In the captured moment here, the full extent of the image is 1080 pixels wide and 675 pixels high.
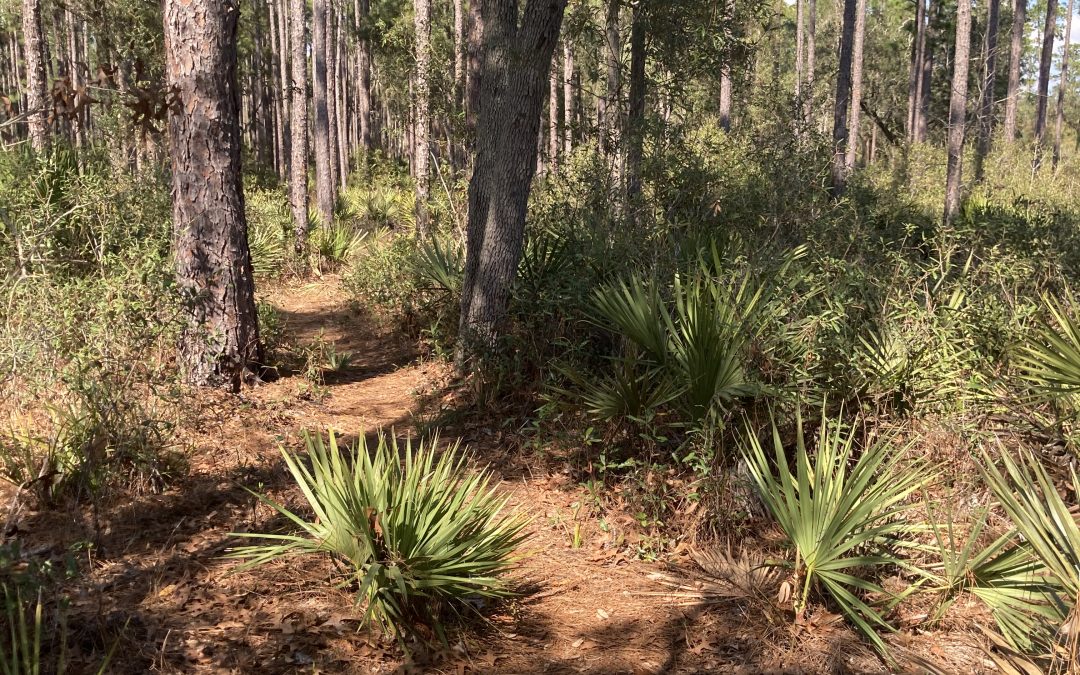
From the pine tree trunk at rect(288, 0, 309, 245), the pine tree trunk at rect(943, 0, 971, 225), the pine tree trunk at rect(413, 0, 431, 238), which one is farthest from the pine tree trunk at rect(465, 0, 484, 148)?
the pine tree trunk at rect(943, 0, 971, 225)

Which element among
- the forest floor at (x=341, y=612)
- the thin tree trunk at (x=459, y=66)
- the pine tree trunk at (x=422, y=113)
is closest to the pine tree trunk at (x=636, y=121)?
the thin tree trunk at (x=459, y=66)

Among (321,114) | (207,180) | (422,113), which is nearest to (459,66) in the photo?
(321,114)

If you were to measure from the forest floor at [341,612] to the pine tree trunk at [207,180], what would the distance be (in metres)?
1.25

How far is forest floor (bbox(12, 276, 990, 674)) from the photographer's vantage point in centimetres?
348

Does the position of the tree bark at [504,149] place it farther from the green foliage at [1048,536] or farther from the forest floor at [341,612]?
the green foliage at [1048,536]

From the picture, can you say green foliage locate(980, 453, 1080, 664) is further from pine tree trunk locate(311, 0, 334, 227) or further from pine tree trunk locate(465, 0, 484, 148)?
pine tree trunk locate(311, 0, 334, 227)

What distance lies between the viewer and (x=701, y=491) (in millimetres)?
4961

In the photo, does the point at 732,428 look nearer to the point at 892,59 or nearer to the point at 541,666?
the point at 541,666

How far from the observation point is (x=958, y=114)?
50.4ft

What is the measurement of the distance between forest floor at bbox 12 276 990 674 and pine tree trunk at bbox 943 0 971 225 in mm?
12449

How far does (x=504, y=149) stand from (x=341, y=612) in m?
4.46

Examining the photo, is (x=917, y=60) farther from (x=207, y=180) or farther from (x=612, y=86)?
(x=207, y=180)

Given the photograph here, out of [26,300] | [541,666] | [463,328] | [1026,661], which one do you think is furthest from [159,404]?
[1026,661]

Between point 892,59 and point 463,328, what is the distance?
4994 cm
